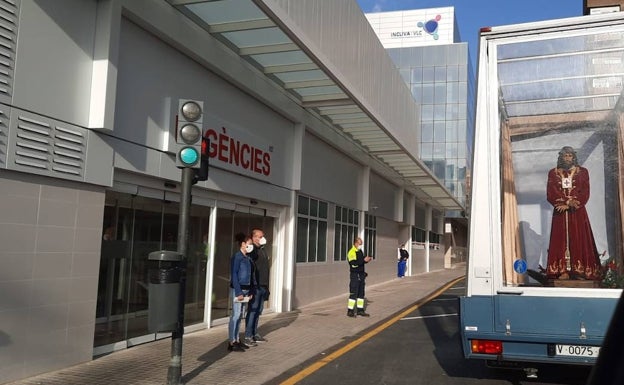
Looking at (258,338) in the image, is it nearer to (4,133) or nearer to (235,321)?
(235,321)

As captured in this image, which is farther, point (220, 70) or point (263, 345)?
point (220, 70)

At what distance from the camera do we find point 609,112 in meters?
5.90

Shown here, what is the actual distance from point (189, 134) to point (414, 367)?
4.38 m

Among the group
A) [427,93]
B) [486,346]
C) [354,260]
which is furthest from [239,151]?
[427,93]

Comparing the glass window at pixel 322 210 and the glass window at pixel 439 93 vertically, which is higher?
the glass window at pixel 439 93

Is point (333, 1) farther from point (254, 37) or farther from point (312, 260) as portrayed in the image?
point (312, 260)

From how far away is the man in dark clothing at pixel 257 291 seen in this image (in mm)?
8711

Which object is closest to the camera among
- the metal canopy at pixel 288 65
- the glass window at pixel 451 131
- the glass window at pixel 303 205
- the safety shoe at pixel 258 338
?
the metal canopy at pixel 288 65

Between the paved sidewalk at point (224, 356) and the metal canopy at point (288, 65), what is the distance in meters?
4.83

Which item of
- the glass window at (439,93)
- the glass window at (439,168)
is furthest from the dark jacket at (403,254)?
the glass window at (439,93)

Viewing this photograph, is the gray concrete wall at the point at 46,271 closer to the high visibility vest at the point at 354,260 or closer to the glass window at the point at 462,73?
the high visibility vest at the point at 354,260

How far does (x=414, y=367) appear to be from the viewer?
769cm

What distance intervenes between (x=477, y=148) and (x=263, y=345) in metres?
4.66

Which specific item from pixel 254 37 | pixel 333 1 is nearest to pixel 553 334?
pixel 254 37
